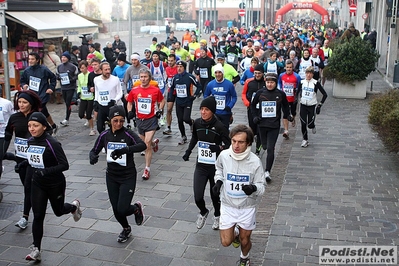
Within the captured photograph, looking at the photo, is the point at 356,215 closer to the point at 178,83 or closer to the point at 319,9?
the point at 178,83

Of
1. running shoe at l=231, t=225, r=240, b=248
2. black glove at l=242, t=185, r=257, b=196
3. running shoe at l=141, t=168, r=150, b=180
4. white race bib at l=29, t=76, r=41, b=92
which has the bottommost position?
running shoe at l=141, t=168, r=150, b=180

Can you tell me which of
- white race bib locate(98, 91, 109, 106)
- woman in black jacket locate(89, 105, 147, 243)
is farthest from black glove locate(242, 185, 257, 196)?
white race bib locate(98, 91, 109, 106)

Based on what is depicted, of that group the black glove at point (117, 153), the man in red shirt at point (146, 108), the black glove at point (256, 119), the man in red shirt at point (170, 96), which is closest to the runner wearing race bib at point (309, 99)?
the black glove at point (256, 119)

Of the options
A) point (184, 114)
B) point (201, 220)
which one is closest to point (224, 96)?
point (184, 114)

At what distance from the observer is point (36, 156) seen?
5.85 m

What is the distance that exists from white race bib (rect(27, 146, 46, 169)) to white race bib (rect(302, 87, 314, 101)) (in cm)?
652

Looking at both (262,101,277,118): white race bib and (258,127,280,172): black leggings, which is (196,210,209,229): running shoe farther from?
(262,101,277,118): white race bib

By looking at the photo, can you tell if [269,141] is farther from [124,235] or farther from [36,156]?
[36,156]

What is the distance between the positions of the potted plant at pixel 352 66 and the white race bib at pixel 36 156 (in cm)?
1279

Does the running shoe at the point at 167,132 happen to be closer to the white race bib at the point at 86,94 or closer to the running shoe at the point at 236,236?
the white race bib at the point at 86,94

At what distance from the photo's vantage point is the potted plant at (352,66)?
16.7 meters

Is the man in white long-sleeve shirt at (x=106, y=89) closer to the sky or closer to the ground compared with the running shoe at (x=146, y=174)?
closer to the sky

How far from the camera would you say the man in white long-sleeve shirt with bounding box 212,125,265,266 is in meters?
5.30

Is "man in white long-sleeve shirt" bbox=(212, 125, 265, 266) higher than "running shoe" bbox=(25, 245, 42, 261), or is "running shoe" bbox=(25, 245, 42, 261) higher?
"man in white long-sleeve shirt" bbox=(212, 125, 265, 266)
